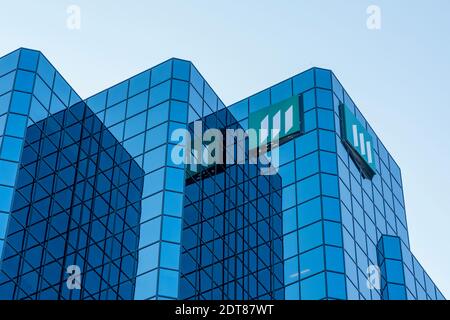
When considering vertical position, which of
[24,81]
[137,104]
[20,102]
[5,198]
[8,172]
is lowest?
[5,198]

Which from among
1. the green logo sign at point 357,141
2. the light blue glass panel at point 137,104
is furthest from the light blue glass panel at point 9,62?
the green logo sign at point 357,141

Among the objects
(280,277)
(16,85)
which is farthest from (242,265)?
(16,85)

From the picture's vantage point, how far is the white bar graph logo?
224ft

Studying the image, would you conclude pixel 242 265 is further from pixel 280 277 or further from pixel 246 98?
pixel 246 98

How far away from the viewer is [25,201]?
5494 centimetres

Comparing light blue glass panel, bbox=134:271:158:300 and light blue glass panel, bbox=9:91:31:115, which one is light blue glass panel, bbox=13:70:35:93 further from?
light blue glass panel, bbox=134:271:158:300

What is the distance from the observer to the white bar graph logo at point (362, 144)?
224ft

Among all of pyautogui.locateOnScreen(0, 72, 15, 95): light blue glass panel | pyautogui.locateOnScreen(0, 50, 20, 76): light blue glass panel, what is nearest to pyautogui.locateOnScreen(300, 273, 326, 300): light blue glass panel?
pyautogui.locateOnScreen(0, 72, 15, 95): light blue glass panel

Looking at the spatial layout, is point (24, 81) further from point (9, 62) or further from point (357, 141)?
point (357, 141)

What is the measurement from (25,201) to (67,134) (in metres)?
7.53

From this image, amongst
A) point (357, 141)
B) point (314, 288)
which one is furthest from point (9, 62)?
point (357, 141)

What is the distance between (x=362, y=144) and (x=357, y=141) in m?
0.98

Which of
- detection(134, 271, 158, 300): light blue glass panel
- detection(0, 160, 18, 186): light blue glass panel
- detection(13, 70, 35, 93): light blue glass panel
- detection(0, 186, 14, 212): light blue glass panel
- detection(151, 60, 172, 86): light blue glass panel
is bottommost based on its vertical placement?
detection(134, 271, 158, 300): light blue glass panel

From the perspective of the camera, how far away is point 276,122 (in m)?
68.8
